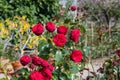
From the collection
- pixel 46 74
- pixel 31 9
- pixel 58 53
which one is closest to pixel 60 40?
pixel 58 53

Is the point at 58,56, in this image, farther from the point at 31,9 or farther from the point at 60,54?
the point at 31,9

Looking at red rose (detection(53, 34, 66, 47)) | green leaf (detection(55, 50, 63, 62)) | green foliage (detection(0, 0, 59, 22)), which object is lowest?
green foliage (detection(0, 0, 59, 22))

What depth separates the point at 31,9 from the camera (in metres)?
8.88

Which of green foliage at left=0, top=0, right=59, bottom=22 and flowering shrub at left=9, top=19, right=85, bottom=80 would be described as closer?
flowering shrub at left=9, top=19, right=85, bottom=80

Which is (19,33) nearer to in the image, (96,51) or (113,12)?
(96,51)

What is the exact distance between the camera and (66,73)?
3072 millimetres

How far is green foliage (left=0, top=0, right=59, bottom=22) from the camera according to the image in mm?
8562

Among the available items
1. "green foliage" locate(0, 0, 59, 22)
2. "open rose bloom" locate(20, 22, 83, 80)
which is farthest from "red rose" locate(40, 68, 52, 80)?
"green foliage" locate(0, 0, 59, 22)

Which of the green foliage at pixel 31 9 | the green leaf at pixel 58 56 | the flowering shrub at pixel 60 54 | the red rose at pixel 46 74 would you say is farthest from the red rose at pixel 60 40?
the green foliage at pixel 31 9

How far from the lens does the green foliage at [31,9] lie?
856 centimetres

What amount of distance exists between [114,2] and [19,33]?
22.3 feet

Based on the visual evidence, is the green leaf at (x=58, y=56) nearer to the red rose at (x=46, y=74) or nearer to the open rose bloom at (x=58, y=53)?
the open rose bloom at (x=58, y=53)

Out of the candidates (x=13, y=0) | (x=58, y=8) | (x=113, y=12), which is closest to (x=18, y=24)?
(x=13, y=0)

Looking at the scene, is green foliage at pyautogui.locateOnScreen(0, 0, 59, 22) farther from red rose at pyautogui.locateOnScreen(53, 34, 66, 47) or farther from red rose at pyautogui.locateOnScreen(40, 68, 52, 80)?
red rose at pyautogui.locateOnScreen(40, 68, 52, 80)
